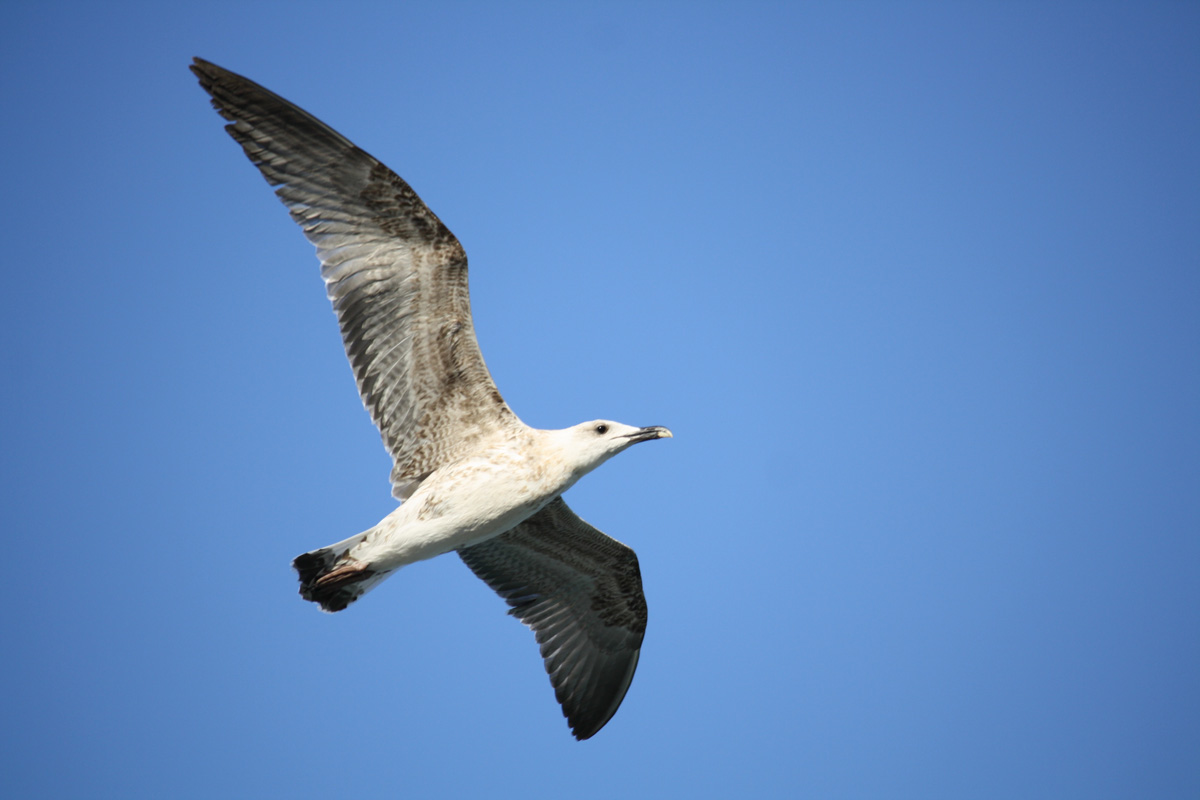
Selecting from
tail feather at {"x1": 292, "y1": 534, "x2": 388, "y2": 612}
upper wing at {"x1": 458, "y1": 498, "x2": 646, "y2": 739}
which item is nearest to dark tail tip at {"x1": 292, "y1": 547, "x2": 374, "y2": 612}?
tail feather at {"x1": 292, "y1": 534, "x2": 388, "y2": 612}

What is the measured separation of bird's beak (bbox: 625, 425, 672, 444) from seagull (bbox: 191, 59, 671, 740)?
0.01 meters

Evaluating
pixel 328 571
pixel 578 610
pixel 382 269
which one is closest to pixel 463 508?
pixel 328 571

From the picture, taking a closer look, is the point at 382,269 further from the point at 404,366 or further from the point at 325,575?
the point at 325,575

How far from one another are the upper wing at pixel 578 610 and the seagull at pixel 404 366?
4.78 feet

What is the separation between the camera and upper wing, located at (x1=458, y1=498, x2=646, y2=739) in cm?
937

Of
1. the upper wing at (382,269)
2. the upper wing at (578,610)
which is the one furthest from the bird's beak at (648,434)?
the upper wing at (578,610)

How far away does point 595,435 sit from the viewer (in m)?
7.73

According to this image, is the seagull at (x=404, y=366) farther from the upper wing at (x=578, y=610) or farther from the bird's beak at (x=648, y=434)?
the upper wing at (x=578, y=610)

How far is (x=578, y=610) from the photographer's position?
9.62m

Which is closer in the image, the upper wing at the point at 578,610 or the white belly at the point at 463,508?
the white belly at the point at 463,508

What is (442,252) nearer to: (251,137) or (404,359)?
(404,359)

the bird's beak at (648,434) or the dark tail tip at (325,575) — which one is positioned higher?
the bird's beak at (648,434)

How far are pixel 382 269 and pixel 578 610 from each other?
12.6ft

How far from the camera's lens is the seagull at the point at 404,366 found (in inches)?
302
